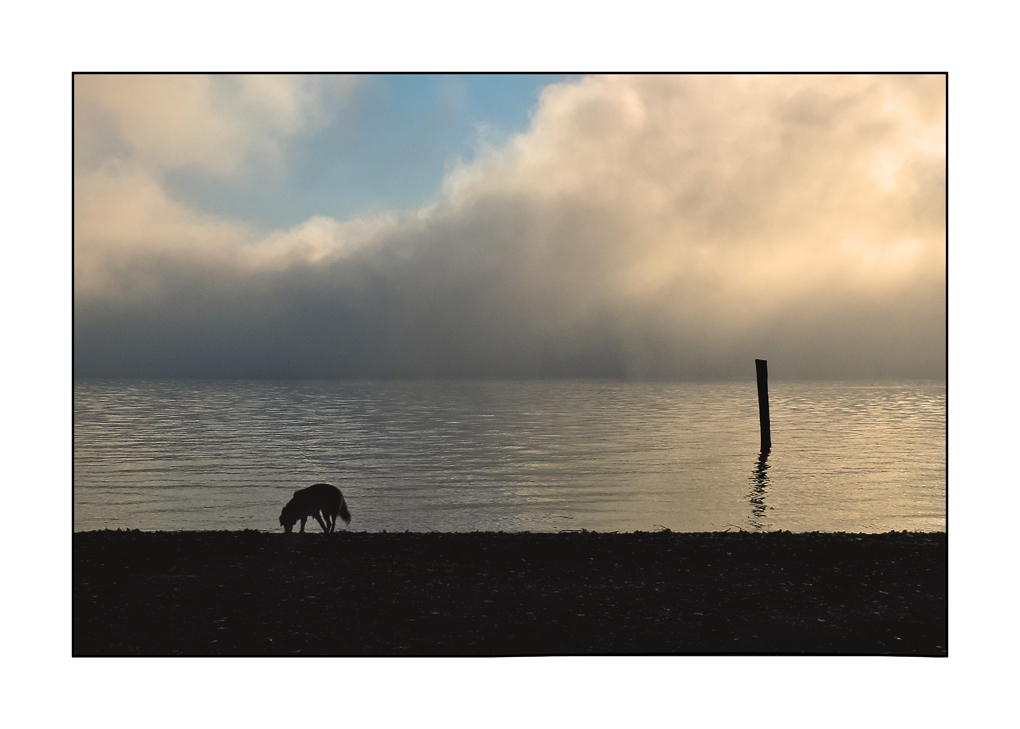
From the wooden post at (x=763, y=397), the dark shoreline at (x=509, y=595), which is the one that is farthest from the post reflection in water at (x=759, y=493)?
the dark shoreline at (x=509, y=595)

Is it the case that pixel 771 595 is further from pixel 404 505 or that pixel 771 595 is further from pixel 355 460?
pixel 355 460

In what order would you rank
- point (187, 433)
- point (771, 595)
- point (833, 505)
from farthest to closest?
point (187, 433)
point (833, 505)
point (771, 595)

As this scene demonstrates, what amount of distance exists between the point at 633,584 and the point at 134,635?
5098 mm

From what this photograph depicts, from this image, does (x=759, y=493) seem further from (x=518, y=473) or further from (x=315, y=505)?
(x=315, y=505)

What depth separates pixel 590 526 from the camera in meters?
14.6

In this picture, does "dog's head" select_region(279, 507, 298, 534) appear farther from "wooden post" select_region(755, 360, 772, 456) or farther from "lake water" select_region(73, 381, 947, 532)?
"wooden post" select_region(755, 360, 772, 456)

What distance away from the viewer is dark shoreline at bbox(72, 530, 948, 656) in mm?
6477

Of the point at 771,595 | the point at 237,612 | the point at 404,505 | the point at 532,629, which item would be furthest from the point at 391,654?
the point at 404,505

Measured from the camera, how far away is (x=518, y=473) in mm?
22391

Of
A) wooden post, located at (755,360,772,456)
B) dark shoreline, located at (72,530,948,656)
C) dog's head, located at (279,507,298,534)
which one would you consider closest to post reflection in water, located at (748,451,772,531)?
wooden post, located at (755,360,772,456)

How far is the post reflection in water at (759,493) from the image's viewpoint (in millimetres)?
14789

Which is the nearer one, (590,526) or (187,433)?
(590,526)

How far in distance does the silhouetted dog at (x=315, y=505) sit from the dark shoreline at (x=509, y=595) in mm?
1049

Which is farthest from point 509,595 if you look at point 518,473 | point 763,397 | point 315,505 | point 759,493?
point 763,397
